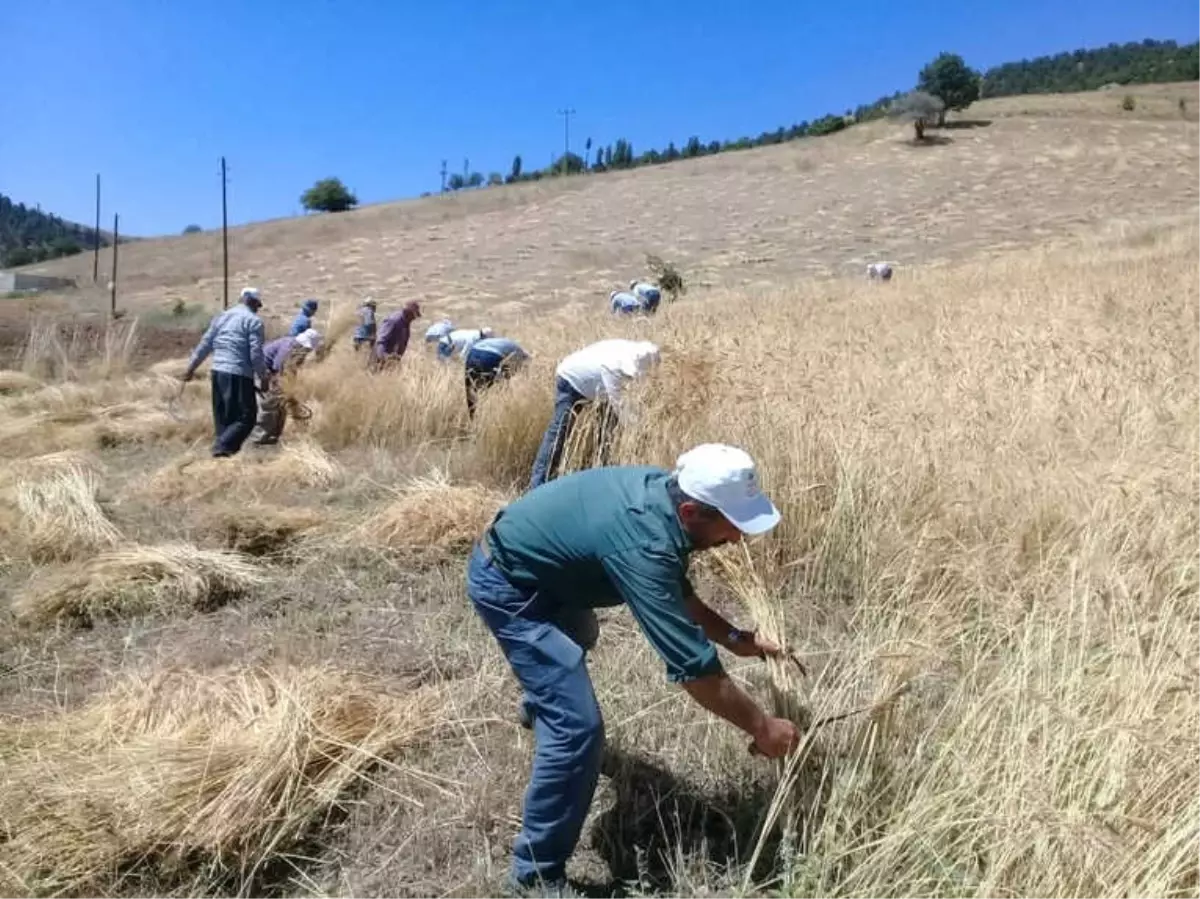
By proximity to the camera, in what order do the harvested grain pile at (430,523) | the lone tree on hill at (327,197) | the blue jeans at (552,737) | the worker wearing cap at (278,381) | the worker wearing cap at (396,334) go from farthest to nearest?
the lone tree on hill at (327,197), the worker wearing cap at (396,334), the worker wearing cap at (278,381), the harvested grain pile at (430,523), the blue jeans at (552,737)

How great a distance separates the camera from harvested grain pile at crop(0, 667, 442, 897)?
2344 mm

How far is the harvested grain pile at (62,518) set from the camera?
4.67 metres

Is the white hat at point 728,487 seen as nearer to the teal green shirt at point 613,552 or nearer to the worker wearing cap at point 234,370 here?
the teal green shirt at point 613,552

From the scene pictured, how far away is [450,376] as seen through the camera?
7.48 m

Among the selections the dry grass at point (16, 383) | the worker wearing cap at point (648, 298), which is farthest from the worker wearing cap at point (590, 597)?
the dry grass at point (16, 383)

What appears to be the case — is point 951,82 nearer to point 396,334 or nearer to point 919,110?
point 919,110

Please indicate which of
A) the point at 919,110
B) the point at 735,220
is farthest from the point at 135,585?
the point at 919,110

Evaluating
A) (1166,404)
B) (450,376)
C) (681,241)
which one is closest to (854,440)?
(1166,404)

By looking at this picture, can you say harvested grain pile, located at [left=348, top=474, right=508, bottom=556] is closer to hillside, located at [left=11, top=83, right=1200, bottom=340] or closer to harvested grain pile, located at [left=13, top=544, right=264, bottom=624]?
harvested grain pile, located at [left=13, top=544, right=264, bottom=624]

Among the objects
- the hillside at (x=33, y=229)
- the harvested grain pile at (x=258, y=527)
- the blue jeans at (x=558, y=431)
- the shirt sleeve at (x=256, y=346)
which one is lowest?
the harvested grain pile at (x=258, y=527)

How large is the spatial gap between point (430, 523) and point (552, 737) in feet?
8.07

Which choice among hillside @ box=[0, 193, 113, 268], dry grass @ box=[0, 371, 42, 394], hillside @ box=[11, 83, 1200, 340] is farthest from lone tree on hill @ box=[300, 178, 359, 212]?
dry grass @ box=[0, 371, 42, 394]

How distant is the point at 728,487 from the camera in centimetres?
200

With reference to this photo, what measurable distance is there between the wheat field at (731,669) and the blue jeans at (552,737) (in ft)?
0.58
